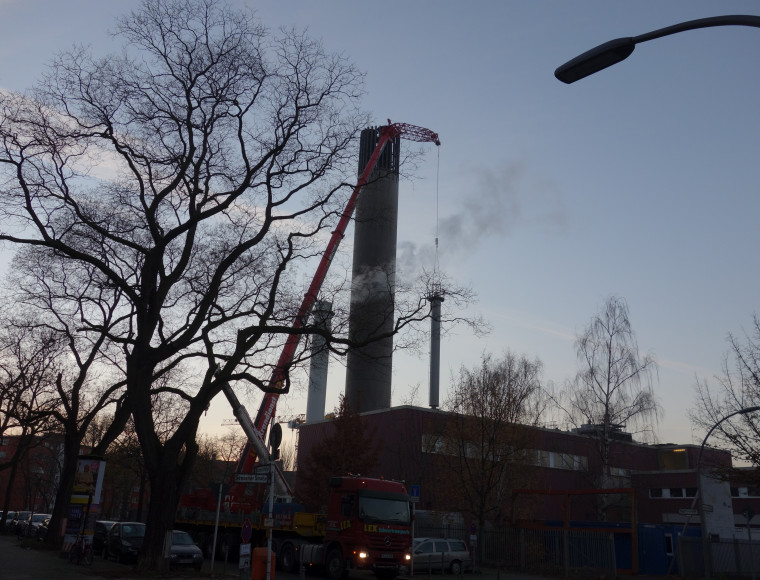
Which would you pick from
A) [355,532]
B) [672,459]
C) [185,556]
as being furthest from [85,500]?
[672,459]

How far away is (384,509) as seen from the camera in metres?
22.4

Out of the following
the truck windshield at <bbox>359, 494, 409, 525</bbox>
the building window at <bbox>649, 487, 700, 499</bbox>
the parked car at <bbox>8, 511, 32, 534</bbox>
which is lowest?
the parked car at <bbox>8, 511, 32, 534</bbox>

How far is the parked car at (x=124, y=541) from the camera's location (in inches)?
1080

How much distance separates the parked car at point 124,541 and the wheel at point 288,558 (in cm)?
619

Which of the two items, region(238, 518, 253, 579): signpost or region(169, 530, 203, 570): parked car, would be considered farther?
region(169, 530, 203, 570): parked car

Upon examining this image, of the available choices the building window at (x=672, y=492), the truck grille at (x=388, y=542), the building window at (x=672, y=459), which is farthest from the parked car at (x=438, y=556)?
the building window at (x=672, y=459)

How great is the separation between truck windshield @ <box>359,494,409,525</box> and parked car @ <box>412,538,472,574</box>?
5.54 metres

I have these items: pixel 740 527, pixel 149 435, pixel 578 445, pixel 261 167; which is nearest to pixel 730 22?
pixel 261 167

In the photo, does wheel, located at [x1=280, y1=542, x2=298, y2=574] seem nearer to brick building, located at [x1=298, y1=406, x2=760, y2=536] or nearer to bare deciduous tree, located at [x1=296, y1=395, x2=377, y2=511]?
bare deciduous tree, located at [x1=296, y1=395, x2=377, y2=511]

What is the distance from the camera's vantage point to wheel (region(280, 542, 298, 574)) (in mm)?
24641

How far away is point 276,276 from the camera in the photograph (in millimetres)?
23156

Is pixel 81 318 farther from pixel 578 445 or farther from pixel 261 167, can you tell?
pixel 578 445

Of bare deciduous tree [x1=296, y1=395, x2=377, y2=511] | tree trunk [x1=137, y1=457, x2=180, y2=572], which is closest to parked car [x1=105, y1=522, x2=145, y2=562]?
tree trunk [x1=137, y1=457, x2=180, y2=572]

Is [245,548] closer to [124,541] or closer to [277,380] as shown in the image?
[277,380]
